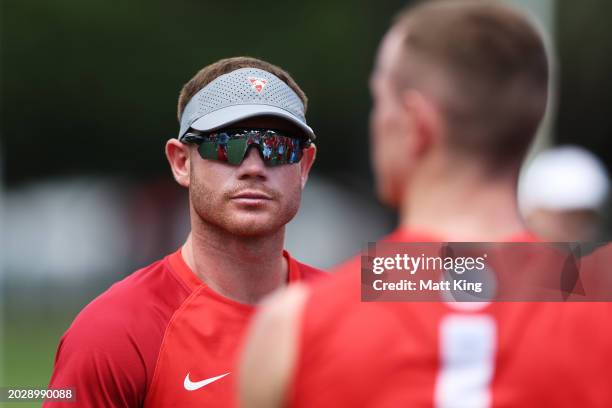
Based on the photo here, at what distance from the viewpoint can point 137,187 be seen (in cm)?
2472

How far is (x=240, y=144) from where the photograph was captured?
4.21 m

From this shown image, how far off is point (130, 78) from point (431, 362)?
22712 millimetres

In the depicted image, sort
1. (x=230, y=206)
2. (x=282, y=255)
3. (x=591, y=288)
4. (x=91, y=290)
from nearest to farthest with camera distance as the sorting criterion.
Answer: (x=591, y=288) → (x=230, y=206) → (x=282, y=255) → (x=91, y=290)

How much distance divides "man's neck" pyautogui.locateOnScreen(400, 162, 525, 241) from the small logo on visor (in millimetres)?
1864

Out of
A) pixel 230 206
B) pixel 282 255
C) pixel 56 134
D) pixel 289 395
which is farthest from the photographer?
pixel 56 134

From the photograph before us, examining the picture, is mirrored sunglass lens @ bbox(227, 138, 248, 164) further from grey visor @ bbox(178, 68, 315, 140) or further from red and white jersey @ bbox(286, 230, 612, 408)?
red and white jersey @ bbox(286, 230, 612, 408)

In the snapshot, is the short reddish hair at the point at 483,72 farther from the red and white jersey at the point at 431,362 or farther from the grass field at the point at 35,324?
the grass field at the point at 35,324

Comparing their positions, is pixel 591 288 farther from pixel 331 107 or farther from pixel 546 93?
pixel 331 107

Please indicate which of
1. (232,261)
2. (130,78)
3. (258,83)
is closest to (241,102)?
(258,83)

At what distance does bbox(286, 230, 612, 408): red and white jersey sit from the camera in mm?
2402

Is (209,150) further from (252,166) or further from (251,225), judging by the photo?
(251,225)

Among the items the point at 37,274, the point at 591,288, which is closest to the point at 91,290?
the point at 37,274

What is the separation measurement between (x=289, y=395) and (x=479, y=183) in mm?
667

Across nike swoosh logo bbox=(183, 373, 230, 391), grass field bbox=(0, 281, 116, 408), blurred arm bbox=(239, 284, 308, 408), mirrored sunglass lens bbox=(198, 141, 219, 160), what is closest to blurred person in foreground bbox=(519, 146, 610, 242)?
mirrored sunglass lens bbox=(198, 141, 219, 160)
